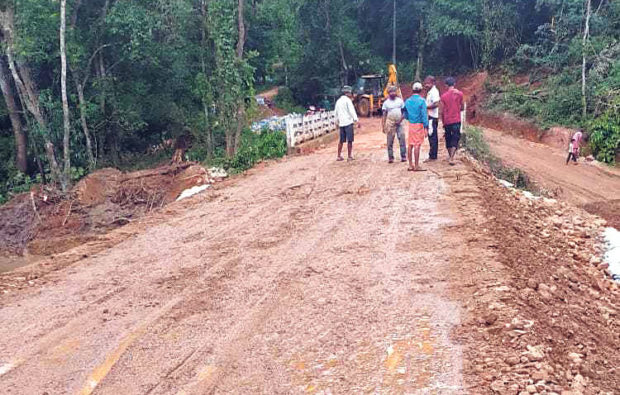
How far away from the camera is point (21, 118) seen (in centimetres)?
2255

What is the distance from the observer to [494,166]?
1406cm

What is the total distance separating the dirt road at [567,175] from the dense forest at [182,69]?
1.60 m

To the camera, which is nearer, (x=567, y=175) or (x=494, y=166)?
(x=494, y=166)

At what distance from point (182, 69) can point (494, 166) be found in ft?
42.9

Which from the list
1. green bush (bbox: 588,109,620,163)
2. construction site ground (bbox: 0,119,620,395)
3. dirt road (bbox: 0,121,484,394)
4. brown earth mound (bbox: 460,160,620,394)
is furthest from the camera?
green bush (bbox: 588,109,620,163)

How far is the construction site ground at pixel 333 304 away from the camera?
4223mm

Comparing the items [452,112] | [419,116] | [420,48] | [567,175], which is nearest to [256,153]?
→ [419,116]

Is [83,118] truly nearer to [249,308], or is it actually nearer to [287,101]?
[249,308]

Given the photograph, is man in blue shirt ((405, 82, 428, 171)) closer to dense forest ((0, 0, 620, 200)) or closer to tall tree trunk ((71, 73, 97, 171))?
dense forest ((0, 0, 620, 200))

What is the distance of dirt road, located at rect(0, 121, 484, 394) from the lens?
4344 millimetres

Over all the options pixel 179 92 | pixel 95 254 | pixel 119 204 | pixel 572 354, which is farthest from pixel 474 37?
pixel 572 354

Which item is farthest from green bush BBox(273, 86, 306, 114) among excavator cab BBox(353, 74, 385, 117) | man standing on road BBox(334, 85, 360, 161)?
man standing on road BBox(334, 85, 360, 161)

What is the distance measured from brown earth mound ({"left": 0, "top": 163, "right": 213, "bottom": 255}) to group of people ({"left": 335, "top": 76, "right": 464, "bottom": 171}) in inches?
200

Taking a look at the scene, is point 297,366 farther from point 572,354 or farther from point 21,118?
point 21,118
